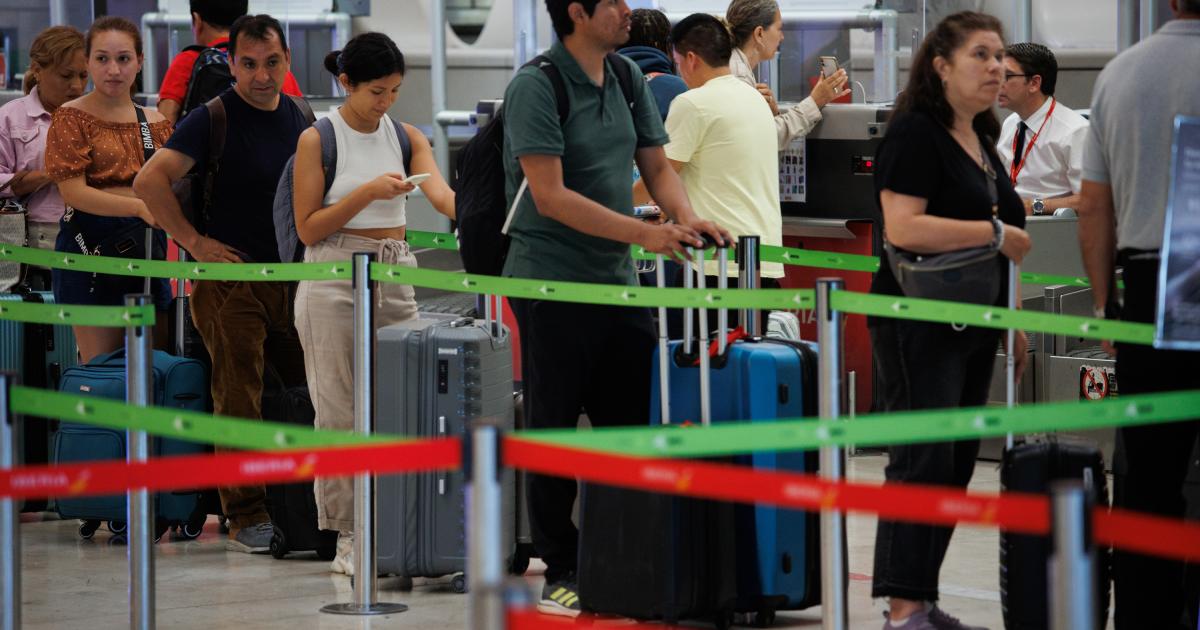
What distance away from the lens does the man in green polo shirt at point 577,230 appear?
4.47m

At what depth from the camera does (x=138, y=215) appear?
244 inches

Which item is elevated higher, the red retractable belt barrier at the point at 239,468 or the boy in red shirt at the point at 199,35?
the boy in red shirt at the point at 199,35

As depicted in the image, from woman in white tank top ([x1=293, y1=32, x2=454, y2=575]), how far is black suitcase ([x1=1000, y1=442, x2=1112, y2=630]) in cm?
206

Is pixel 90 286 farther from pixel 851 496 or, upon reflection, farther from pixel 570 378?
pixel 851 496

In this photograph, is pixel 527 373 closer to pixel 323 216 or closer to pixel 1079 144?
pixel 323 216

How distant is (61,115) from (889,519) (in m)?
3.46

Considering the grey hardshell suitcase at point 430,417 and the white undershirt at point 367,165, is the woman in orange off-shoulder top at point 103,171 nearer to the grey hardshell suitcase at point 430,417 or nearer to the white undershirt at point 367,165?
the white undershirt at point 367,165

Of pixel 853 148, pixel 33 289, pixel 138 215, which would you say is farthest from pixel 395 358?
pixel 853 148

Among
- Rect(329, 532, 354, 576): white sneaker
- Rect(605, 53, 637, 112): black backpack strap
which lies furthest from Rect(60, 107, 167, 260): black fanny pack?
Rect(605, 53, 637, 112): black backpack strap

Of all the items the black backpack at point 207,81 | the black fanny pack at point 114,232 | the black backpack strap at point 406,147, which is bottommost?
the black fanny pack at point 114,232

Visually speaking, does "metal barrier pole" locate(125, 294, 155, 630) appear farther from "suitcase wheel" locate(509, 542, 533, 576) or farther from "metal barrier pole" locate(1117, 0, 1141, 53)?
"metal barrier pole" locate(1117, 0, 1141, 53)

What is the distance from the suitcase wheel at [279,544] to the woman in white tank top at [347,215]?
30 cm

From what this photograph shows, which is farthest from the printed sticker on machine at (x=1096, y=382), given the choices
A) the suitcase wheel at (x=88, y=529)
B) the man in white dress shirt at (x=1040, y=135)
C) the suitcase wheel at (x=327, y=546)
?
the suitcase wheel at (x=88, y=529)

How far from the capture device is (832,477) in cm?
384
